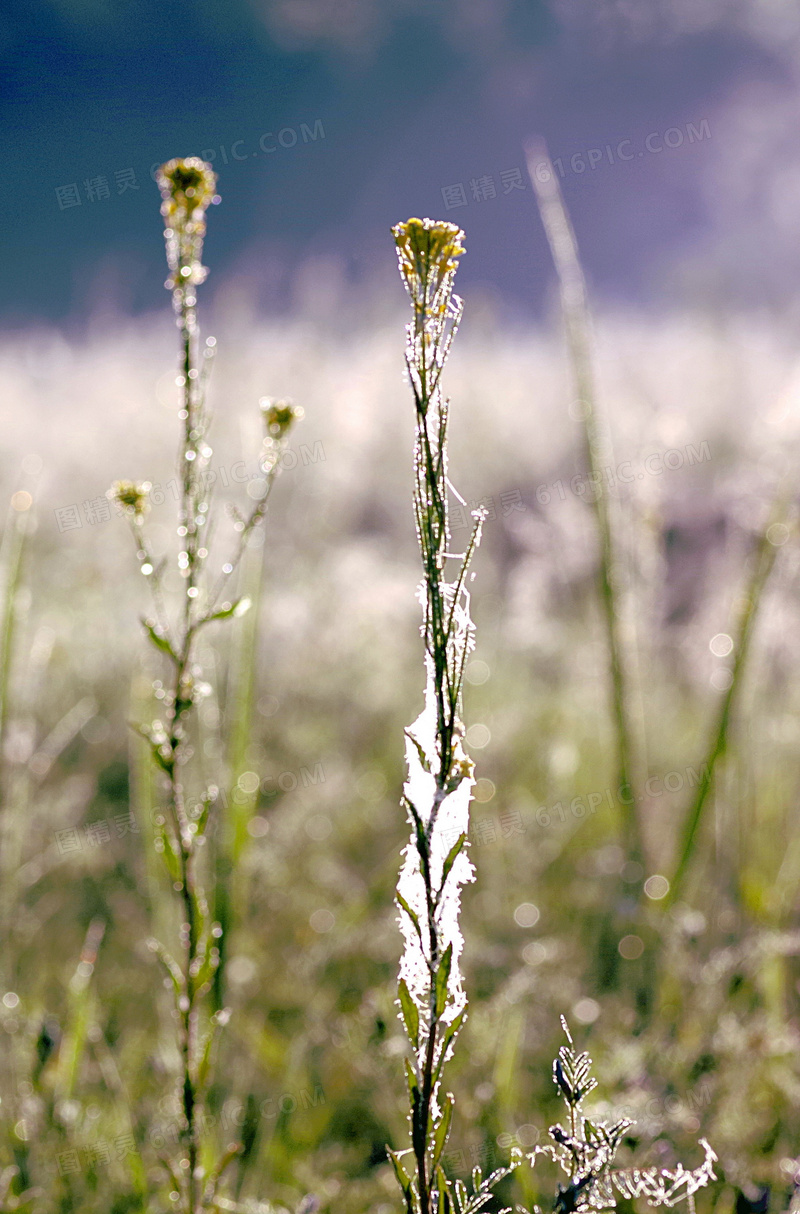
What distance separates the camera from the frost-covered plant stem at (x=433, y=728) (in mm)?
556

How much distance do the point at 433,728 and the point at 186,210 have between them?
18.1 inches

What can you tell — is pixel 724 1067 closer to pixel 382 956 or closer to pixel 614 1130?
pixel 382 956

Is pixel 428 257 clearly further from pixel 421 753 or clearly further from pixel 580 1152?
pixel 580 1152

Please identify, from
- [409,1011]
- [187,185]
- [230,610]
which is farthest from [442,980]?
[187,185]

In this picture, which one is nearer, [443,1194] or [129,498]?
[443,1194]

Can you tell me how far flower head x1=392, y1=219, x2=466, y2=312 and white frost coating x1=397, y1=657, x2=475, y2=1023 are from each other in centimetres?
25

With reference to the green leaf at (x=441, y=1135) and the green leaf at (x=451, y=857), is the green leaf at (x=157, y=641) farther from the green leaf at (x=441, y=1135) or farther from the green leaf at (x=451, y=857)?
the green leaf at (x=441, y=1135)

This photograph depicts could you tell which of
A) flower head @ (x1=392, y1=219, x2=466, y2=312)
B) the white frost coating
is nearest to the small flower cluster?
flower head @ (x1=392, y1=219, x2=466, y2=312)

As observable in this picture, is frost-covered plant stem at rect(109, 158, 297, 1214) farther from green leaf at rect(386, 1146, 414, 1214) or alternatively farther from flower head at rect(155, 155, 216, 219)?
green leaf at rect(386, 1146, 414, 1214)

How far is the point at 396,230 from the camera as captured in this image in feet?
1.86

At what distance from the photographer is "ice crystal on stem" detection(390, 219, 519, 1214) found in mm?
556

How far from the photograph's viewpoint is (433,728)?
58 cm

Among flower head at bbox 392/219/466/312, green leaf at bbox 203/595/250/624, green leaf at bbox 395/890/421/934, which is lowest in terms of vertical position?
green leaf at bbox 395/890/421/934

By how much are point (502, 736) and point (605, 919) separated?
122 centimetres
